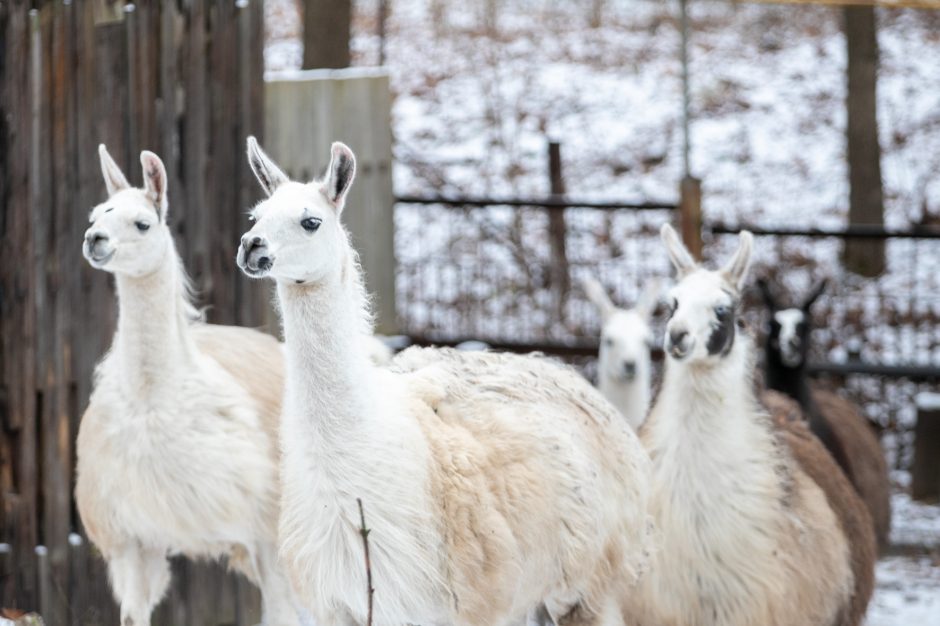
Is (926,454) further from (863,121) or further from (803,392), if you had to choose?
(863,121)

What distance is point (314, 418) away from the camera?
3842 mm

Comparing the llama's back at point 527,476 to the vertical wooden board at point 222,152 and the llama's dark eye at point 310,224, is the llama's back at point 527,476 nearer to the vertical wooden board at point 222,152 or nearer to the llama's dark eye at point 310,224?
the llama's dark eye at point 310,224

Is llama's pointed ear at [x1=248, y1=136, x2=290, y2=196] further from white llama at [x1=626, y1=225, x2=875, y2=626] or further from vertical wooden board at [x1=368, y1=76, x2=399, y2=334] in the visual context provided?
vertical wooden board at [x1=368, y1=76, x2=399, y2=334]

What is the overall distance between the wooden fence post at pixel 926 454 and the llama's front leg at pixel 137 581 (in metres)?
5.33

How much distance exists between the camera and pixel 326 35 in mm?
10859

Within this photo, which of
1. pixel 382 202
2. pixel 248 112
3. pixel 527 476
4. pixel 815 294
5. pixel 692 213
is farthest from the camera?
pixel 692 213

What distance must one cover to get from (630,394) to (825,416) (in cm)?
100

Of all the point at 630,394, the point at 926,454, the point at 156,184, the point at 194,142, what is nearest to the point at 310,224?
the point at 156,184

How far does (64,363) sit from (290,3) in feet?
43.3

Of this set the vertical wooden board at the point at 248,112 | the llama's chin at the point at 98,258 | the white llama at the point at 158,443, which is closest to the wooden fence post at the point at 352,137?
the vertical wooden board at the point at 248,112

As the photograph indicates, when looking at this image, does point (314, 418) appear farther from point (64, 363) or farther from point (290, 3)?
point (290, 3)

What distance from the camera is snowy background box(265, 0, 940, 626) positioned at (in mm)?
10625

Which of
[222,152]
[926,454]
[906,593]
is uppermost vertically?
[222,152]

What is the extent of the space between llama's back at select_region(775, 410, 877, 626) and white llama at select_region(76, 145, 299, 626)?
193 centimetres
